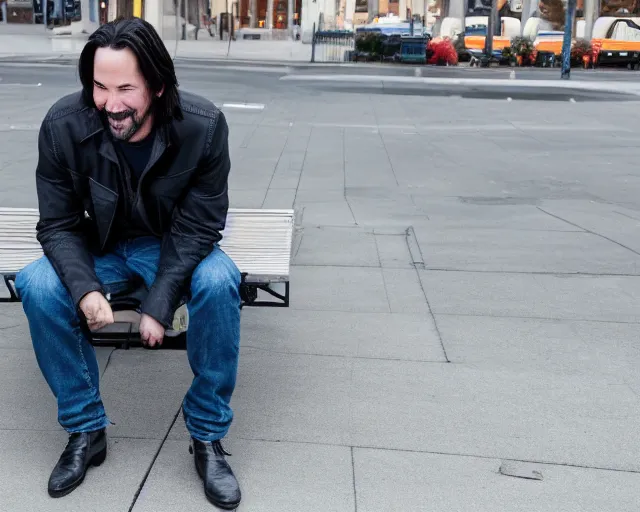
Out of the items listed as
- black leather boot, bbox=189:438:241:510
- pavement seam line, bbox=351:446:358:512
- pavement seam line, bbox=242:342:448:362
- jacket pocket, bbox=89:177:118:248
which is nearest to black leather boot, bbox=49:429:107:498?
black leather boot, bbox=189:438:241:510

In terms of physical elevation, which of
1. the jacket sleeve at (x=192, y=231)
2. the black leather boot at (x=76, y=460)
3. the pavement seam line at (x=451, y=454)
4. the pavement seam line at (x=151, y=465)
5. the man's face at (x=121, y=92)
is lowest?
the pavement seam line at (x=151, y=465)

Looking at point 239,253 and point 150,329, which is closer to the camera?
point 150,329

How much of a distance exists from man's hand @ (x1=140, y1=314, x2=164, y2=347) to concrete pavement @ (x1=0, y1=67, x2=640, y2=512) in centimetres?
47

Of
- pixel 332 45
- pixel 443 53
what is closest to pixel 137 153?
pixel 443 53

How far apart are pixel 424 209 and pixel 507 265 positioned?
175 cm

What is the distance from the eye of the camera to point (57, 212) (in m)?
3.25

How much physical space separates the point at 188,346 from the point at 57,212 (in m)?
0.67

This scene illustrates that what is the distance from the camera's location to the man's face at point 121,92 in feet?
9.88

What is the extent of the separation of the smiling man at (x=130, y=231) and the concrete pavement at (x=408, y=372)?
239mm

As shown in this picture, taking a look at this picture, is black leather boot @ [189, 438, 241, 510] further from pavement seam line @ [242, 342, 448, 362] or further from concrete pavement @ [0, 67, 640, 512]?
pavement seam line @ [242, 342, 448, 362]

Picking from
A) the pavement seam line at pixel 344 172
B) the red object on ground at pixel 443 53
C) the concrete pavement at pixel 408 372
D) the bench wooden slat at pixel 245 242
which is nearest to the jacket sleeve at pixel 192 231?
the bench wooden slat at pixel 245 242

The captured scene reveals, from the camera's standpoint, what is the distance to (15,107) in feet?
46.8

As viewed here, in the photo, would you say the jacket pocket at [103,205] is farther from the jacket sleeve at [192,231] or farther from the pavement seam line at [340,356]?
the pavement seam line at [340,356]

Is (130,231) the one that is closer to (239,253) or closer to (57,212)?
(57,212)
